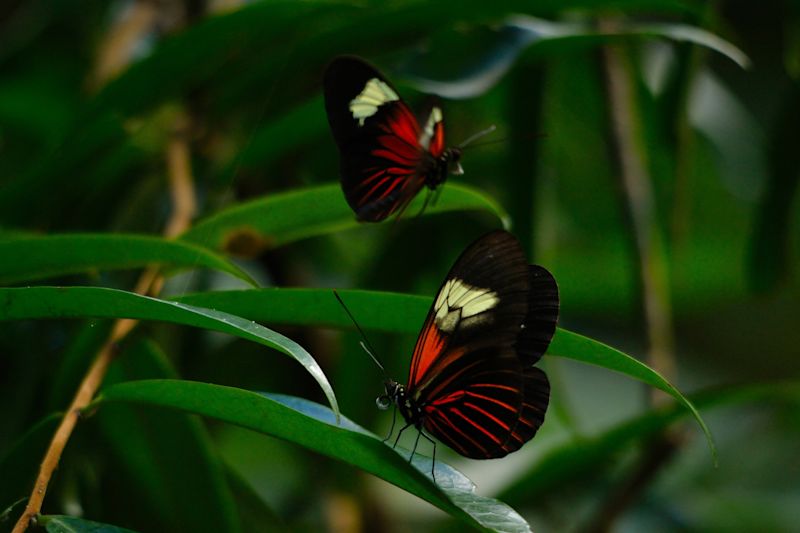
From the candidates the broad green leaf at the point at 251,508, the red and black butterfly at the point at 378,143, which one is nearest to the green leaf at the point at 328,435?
the red and black butterfly at the point at 378,143

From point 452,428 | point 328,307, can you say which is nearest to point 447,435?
point 452,428

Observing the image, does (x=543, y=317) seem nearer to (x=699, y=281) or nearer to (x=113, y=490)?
(x=113, y=490)

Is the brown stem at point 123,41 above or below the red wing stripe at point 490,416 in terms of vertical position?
above

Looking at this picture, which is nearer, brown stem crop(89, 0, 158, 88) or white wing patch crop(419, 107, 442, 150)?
white wing patch crop(419, 107, 442, 150)

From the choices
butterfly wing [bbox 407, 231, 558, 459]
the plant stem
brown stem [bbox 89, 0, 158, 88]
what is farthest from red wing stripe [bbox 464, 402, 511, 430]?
brown stem [bbox 89, 0, 158, 88]

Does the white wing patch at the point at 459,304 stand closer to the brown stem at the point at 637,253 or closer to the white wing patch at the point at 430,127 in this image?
the white wing patch at the point at 430,127

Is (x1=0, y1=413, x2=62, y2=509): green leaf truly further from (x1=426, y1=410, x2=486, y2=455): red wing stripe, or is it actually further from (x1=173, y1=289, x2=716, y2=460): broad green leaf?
(x1=426, y1=410, x2=486, y2=455): red wing stripe
